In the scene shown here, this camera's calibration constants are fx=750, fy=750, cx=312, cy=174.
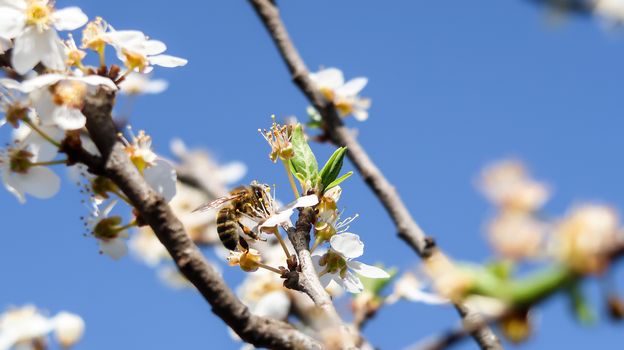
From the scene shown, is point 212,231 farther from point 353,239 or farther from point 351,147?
point 353,239

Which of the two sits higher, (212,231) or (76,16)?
(212,231)

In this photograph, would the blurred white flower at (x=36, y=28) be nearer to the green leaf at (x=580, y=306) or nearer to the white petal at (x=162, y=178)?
the white petal at (x=162, y=178)

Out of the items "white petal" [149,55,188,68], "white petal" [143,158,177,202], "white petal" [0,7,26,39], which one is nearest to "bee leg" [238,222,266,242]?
"white petal" [143,158,177,202]

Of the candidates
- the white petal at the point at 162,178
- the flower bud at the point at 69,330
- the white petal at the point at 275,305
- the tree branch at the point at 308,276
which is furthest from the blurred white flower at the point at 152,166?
the white petal at the point at 275,305

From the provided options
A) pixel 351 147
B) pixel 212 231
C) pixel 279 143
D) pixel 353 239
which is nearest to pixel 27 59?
pixel 279 143

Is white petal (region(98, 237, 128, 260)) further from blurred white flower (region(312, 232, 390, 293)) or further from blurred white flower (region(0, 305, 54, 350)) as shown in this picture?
blurred white flower (region(0, 305, 54, 350))

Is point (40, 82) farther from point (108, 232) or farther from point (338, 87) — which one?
point (338, 87)
